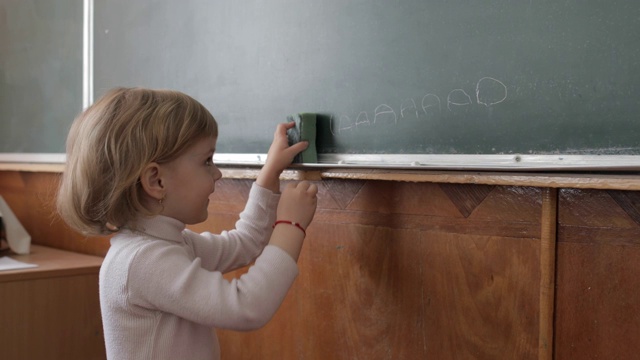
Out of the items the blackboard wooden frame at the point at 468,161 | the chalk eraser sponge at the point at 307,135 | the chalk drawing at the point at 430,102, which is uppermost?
the chalk drawing at the point at 430,102

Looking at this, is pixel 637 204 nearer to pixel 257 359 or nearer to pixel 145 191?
pixel 145 191

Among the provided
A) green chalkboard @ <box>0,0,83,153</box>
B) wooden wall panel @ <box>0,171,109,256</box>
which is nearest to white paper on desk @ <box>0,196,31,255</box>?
wooden wall panel @ <box>0,171,109,256</box>

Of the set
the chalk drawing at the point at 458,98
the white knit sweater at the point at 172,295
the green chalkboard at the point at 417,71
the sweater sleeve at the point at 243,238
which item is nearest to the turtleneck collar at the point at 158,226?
the white knit sweater at the point at 172,295

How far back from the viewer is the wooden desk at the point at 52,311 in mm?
2152

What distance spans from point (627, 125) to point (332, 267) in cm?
76

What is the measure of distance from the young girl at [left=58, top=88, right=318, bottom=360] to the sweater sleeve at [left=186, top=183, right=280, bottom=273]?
0.52ft

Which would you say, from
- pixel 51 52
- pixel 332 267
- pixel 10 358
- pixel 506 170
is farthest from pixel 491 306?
pixel 51 52

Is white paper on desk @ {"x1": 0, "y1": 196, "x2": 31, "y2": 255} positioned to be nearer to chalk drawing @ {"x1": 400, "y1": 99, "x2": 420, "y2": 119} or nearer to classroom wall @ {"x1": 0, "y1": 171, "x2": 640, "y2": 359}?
classroom wall @ {"x1": 0, "y1": 171, "x2": 640, "y2": 359}

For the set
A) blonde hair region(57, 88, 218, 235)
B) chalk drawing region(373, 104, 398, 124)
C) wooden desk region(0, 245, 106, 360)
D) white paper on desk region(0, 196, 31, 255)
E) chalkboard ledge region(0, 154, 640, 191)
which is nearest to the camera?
chalkboard ledge region(0, 154, 640, 191)

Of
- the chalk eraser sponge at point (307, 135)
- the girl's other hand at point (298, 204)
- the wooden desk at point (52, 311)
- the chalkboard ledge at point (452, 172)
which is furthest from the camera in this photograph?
the wooden desk at point (52, 311)

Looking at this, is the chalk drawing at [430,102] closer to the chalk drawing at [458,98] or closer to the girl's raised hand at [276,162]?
the chalk drawing at [458,98]

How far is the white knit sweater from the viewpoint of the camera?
125 cm

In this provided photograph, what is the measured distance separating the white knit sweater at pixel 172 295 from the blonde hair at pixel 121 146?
0.23ft

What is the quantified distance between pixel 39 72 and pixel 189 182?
5.47 feet
